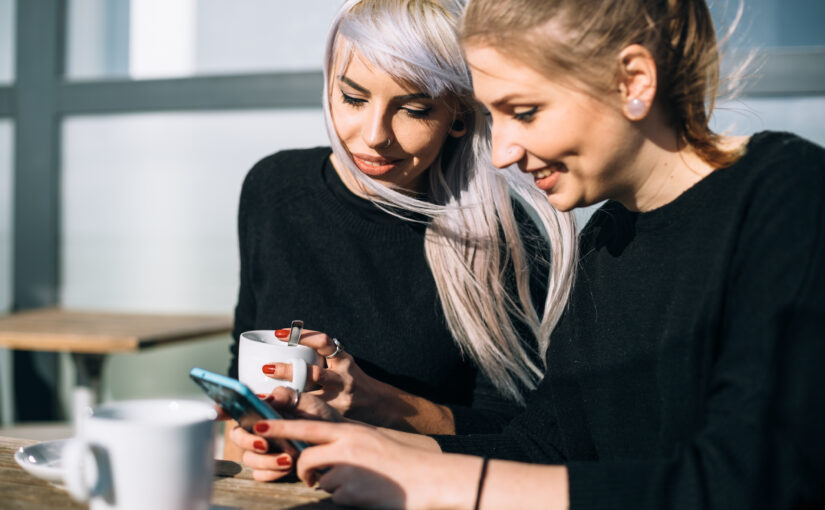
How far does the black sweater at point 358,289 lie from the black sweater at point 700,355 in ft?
0.95

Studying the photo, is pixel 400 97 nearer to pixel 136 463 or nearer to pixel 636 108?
pixel 636 108

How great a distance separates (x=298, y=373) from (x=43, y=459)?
337mm

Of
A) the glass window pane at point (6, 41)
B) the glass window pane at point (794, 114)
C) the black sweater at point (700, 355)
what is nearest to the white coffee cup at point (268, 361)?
the black sweater at point (700, 355)

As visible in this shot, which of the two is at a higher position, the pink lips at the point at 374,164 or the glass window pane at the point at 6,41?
the glass window pane at the point at 6,41

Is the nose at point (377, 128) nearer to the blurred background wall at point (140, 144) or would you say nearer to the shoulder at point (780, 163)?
Result: the shoulder at point (780, 163)

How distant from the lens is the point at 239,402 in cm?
83

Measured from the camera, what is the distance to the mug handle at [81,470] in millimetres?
641

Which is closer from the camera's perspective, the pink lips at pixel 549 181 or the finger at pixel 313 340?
the pink lips at pixel 549 181

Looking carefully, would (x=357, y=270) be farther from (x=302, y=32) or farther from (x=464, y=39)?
(x=302, y=32)

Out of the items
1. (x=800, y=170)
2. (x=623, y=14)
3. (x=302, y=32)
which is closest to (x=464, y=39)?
(x=623, y=14)

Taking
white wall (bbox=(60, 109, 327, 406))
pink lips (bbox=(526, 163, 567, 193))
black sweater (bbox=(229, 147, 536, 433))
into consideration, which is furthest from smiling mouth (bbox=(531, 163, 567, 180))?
white wall (bbox=(60, 109, 327, 406))

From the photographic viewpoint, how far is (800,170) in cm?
89

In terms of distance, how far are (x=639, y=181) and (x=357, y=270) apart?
26.4 inches

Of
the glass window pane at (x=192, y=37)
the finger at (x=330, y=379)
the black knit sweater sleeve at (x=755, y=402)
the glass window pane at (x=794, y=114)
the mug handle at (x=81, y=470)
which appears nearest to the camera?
the mug handle at (x=81, y=470)
